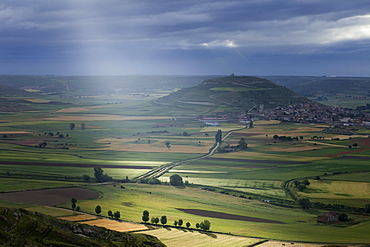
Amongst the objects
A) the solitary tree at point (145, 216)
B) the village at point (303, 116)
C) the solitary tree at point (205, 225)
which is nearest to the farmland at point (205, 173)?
the solitary tree at point (145, 216)

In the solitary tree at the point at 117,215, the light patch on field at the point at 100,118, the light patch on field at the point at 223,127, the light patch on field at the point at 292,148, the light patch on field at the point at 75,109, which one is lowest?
the solitary tree at the point at 117,215

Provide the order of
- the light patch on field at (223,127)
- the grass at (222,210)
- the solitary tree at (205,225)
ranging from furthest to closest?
the light patch on field at (223,127) → the solitary tree at (205,225) → the grass at (222,210)

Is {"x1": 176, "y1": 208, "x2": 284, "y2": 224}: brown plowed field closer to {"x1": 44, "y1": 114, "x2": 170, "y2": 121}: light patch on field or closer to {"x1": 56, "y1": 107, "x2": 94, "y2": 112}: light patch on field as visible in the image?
{"x1": 44, "y1": 114, "x2": 170, "y2": 121}: light patch on field

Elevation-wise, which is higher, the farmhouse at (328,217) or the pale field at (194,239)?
the farmhouse at (328,217)

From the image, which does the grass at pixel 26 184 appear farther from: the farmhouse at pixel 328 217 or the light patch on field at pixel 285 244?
the farmhouse at pixel 328 217

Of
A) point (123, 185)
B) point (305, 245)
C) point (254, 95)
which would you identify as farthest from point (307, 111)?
Result: point (305, 245)

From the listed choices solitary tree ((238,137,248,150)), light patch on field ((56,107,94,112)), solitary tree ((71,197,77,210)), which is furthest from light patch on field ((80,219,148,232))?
light patch on field ((56,107,94,112))

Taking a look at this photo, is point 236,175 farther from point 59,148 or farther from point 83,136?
point 83,136
